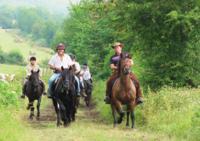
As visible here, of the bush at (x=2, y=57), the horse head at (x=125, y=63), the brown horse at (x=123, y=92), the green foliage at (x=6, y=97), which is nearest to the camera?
the green foliage at (x=6, y=97)

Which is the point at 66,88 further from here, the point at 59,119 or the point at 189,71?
the point at 189,71

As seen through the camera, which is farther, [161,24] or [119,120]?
[161,24]

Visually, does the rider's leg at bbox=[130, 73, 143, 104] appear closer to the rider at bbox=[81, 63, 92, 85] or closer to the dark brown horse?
the dark brown horse

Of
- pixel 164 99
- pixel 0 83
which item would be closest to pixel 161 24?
pixel 164 99

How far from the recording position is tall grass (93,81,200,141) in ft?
46.5

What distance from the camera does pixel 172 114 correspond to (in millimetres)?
16672

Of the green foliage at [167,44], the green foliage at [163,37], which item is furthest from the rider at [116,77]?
the green foliage at [167,44]

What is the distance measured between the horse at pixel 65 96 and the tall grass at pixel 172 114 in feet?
7.59

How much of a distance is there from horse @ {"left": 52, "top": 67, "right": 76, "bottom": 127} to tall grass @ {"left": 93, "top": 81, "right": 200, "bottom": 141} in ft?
7.59

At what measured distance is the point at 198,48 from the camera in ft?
78.4

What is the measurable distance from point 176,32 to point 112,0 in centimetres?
338

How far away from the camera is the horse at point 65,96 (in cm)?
1843

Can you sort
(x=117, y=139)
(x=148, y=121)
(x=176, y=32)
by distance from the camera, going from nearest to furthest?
(x=117, y=139) → (x=148, y=121) → (x=176, y=32)

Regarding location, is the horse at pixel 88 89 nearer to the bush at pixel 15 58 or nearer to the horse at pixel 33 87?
the horse at pixel 33 87
